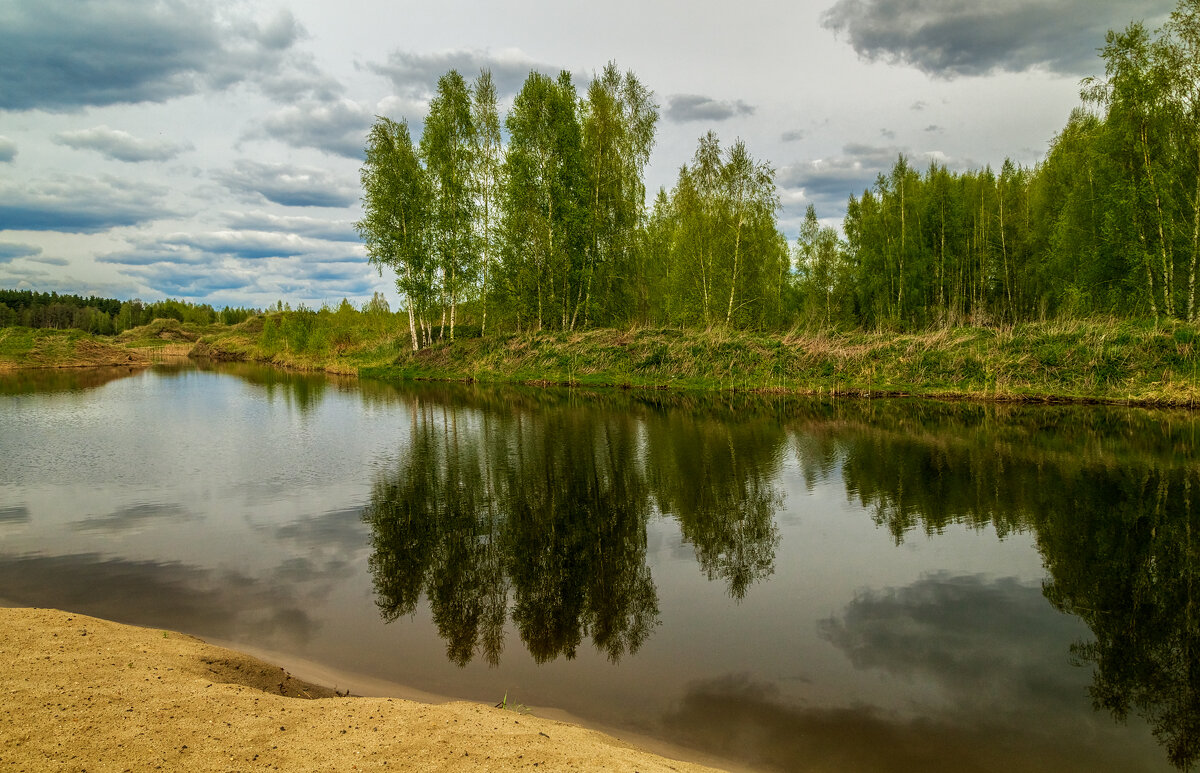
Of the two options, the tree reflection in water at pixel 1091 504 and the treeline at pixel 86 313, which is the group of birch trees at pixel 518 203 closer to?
the tree reflection in water at pixel 1091 504

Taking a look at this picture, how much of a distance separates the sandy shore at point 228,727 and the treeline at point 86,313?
102 m

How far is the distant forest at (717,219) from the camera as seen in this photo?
25750 millimetres

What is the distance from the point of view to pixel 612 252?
3747cm

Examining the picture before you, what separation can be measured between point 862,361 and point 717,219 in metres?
12.3

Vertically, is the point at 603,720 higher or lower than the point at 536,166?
lower

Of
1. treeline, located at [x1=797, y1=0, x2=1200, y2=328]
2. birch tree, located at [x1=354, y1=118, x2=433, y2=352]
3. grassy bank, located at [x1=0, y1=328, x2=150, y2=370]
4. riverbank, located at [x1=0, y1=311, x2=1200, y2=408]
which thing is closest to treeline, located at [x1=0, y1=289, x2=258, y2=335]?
grassy bank, located at [x1=0, y1=328, x2=150, y2=370]

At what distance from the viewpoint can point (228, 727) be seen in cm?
389

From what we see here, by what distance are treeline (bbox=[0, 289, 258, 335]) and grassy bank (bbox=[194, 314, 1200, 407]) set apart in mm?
78981

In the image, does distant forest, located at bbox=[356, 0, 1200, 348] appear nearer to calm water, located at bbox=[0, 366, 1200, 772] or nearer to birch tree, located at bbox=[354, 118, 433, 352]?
birch tree, located at bbox=[354, 118, 433, 352]

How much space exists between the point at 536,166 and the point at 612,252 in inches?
266

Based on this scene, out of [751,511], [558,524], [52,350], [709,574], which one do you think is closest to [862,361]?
[751,511]

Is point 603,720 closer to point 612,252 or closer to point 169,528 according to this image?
point 169,528

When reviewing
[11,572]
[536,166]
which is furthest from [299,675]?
[536,166]

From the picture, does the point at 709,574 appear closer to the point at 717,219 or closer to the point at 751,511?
the point at 751,511
